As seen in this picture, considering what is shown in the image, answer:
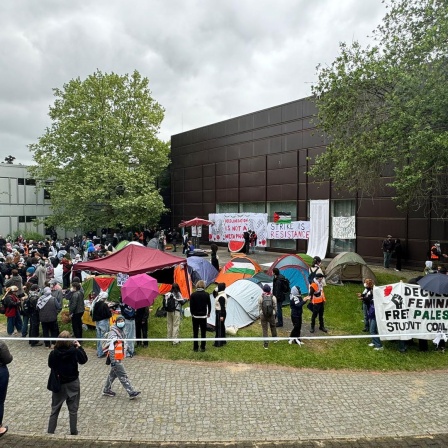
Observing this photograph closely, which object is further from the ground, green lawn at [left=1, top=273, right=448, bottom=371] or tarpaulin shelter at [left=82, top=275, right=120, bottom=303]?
tarpaulin shelter at [left=82, top=275, right=120, bottom=303]

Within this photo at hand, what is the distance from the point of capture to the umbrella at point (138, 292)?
9.09 m

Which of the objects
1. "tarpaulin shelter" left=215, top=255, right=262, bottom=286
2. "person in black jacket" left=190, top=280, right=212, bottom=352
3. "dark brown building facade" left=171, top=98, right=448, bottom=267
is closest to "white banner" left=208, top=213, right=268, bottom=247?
"dark brown building facade" left=171, top=98, right=448, bottom=267

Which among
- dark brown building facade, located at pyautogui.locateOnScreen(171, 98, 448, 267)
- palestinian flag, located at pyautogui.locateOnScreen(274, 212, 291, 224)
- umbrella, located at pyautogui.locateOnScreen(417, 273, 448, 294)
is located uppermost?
dark brown building facade, located at pyautogui.locateOnScreen(171, 98, 448, 267)

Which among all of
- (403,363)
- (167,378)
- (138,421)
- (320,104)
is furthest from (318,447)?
(320,104)

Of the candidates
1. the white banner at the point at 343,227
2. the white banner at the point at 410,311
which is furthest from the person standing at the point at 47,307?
the white banner at the point at 343,227

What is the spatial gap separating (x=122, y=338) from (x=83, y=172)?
72.4 ft

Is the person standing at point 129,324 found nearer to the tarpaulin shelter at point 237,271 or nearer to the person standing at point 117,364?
the person standing at point 117,364

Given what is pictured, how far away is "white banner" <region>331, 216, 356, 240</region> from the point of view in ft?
73.3

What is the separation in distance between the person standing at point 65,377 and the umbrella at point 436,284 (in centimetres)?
798

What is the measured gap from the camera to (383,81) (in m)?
13.3

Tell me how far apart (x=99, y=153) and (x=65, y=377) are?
2330cm

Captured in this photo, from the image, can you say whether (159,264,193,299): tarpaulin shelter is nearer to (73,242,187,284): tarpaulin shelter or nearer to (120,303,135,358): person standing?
(73,242,187,284): tarpaulin shelter

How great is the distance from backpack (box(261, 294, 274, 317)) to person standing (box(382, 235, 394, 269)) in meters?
12.0

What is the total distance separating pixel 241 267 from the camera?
14969mm
